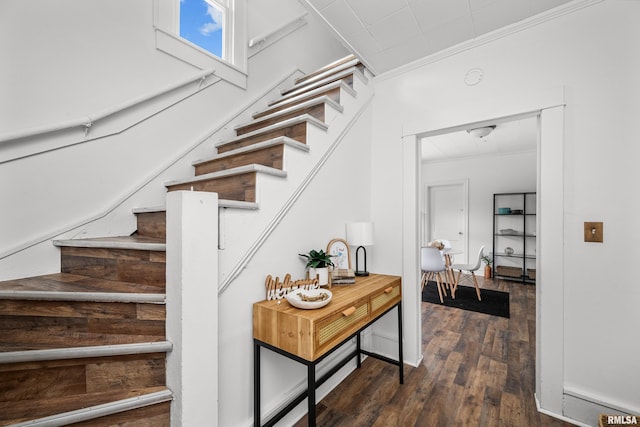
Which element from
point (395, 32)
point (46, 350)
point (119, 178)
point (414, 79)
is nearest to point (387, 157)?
point (414, 79)

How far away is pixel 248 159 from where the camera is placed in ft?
5.89

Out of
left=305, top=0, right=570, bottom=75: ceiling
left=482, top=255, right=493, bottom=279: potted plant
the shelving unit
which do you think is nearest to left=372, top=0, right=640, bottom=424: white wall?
left=305, top=0, right=570, bottom=75: ceiling

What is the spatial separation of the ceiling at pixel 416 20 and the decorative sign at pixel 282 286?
6.32 feet

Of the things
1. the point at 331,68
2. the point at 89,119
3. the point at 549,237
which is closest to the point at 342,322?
the point at 549,237

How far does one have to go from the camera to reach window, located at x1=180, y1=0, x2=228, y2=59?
7.13ft

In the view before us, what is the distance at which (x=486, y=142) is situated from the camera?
16.4ft

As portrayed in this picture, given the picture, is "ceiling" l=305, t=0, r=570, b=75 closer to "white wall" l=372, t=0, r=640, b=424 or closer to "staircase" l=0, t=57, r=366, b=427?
"white wall" l=372, t=0, r=640, b=424

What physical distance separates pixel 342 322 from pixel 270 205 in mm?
786

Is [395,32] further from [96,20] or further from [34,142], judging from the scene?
[34,142]

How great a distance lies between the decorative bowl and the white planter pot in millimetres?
241

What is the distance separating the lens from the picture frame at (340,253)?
205 centimetres

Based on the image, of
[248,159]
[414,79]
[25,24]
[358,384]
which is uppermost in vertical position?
[414,79]

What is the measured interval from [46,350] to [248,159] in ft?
4.30

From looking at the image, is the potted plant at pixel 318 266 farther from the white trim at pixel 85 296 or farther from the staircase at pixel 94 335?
the white trim at pixel 85 296
